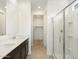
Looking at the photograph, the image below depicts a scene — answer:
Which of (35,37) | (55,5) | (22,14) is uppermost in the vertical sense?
(55,5)

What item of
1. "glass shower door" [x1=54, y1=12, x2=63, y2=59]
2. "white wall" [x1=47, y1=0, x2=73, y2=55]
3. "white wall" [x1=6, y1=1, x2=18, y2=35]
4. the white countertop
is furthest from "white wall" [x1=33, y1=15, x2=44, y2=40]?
the white countertop

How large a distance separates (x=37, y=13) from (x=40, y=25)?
7.09 feet

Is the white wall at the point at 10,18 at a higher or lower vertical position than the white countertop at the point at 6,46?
higher

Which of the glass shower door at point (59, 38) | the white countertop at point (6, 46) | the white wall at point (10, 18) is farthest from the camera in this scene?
the white wall at point (10, 18)

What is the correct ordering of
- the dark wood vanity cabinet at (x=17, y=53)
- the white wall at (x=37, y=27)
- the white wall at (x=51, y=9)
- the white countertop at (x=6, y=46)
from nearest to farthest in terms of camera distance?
the white countertop at (x=6, y=46) → the dark wood vanity cabinet at (x=17, y=53) → the white wall at (x=51, y=9) → the white wall at (x=37, y=27)

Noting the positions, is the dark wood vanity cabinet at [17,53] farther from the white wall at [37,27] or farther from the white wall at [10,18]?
the white wall at [37,27]

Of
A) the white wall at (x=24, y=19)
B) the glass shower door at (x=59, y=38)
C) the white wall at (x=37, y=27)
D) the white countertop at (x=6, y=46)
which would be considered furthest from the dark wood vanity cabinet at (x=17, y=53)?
the white wall at (x=37, y=27)

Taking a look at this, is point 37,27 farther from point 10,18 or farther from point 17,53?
point 17,53

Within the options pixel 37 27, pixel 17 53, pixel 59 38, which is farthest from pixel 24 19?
pixel 37 27

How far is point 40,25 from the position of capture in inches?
448

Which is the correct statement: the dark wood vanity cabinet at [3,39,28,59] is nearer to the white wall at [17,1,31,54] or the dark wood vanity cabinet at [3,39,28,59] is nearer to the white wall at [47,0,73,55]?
the white wall at [17,1,31,54]

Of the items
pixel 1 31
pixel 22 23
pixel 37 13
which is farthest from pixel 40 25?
pixel 1 31

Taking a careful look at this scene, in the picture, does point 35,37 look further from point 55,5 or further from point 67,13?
point 67,13

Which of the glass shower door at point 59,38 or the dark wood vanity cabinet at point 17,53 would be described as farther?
the glass shower door at point 59,38
